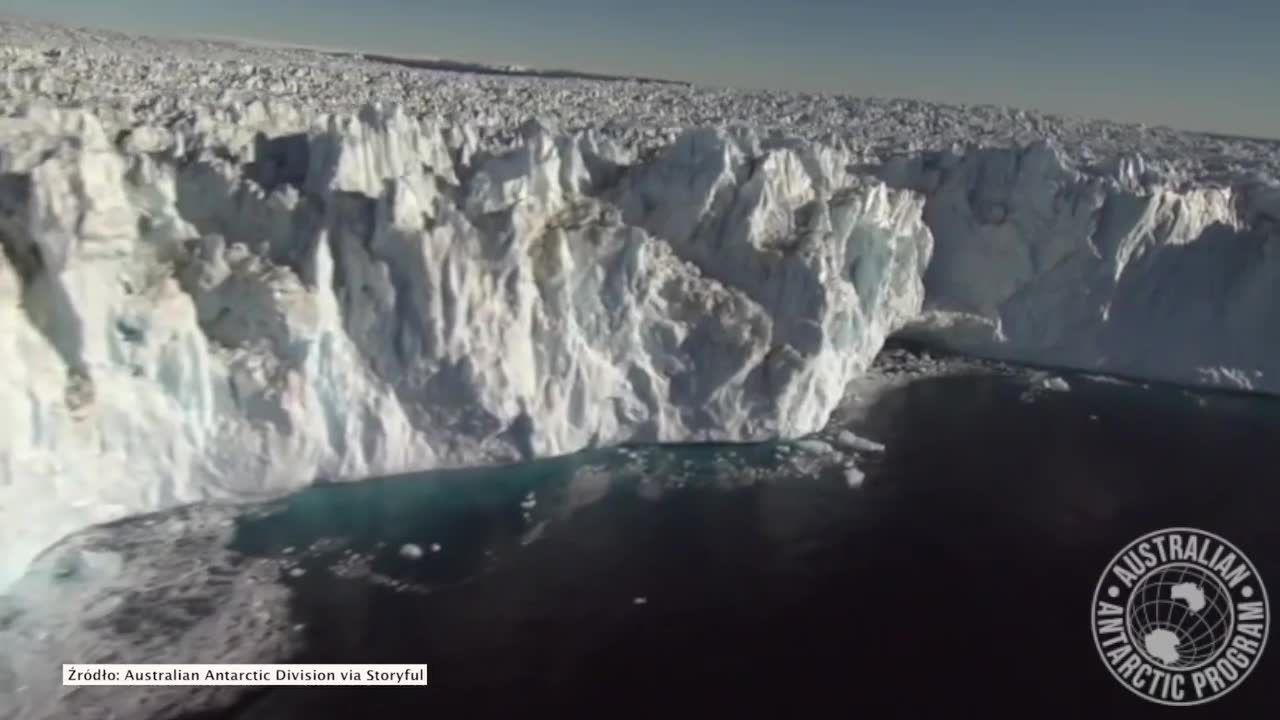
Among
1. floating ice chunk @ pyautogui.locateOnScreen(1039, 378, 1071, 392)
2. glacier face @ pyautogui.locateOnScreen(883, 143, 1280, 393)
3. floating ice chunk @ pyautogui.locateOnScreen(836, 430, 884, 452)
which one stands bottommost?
floating ice chunk @ pyautogui.locateOnScreen(1039, 378, 1071, 392)

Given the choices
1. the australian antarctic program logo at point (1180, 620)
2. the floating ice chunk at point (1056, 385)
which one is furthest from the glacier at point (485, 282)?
the australian antarctic program logo at point (1180, 620)

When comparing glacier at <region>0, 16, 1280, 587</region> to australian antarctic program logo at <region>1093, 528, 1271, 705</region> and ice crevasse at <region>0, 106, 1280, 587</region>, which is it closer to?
ice crevasse at <region>0, 106, 1280, 587</region>

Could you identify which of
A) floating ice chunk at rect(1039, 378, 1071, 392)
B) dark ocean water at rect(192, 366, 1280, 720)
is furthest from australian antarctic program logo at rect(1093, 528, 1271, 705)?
floating ice chunk at rect(1039, 378, 1071, 392)

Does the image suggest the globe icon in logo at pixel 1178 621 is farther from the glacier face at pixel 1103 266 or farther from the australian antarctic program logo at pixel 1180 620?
the glacier face at pixel 1103 266

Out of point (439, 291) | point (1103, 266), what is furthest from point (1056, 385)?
point (439, 291)

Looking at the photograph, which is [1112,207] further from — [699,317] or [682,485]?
[682,485]

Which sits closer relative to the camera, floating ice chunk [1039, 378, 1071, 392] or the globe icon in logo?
the globe icon in logo

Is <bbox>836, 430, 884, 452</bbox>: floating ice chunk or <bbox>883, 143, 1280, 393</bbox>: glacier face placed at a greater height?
<bbox>883, 143, 1280, 393</bbox>: glacier face
